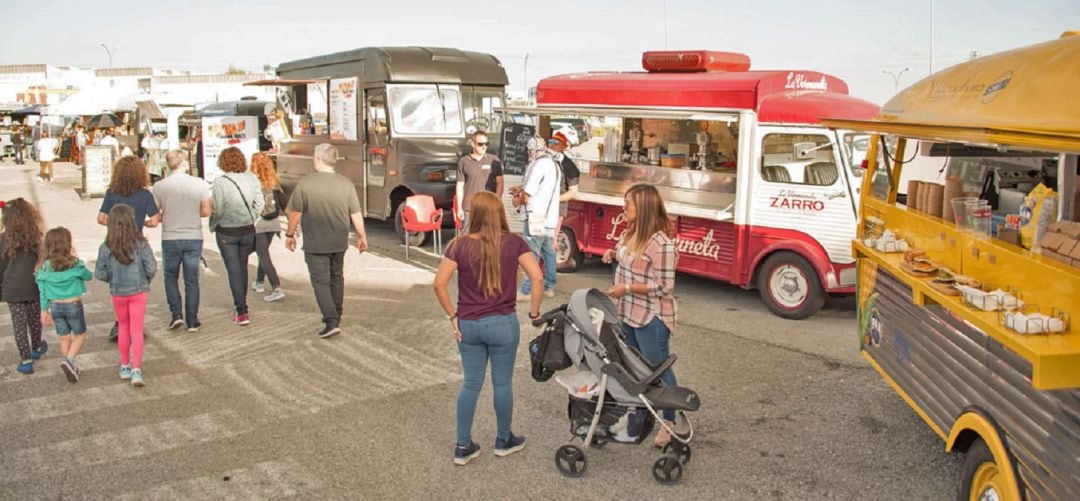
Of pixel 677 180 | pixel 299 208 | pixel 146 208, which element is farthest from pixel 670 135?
pixel 146 208

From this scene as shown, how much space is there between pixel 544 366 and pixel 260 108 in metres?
20.1

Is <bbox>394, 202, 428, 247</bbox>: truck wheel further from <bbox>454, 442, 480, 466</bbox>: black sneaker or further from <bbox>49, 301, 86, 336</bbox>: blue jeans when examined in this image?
<bbox>454, 442, 480, 466</bbox>: black sneaker

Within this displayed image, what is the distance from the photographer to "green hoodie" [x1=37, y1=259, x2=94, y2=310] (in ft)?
21.7

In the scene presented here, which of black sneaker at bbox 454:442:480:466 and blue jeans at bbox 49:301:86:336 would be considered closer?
black sneaker at bbox 454:442:480:466

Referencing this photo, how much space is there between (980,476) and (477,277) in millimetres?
2610

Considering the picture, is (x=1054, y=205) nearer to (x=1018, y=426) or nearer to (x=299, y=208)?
(x=1018, y=426)

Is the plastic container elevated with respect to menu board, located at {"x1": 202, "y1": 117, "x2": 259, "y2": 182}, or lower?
lower

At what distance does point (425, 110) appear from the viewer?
13570 mm

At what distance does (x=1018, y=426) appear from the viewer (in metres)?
3.79

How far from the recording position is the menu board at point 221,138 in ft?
61.9

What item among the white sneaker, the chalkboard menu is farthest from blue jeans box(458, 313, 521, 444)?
the chalkboard menu

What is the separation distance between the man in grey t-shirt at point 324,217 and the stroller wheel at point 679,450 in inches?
145

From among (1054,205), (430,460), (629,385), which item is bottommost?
(430,460)

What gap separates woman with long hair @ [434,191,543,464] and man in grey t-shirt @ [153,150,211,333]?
12.5 ft
